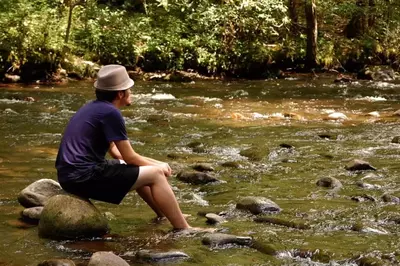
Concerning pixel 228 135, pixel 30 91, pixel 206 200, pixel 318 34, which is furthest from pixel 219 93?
pixel 206 200

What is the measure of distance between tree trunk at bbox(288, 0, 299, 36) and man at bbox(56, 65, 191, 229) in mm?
17578

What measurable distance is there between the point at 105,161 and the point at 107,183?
232mm

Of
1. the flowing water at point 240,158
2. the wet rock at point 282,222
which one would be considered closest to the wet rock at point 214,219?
the flowing water at point 240,158

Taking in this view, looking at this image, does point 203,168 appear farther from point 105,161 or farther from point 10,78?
point 10,78

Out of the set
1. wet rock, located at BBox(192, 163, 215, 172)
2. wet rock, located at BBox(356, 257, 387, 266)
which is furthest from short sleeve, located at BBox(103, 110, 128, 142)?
wet rock, located at BBox(192, 163, 215, 172)

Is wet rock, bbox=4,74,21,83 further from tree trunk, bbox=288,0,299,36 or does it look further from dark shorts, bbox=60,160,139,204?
dark shorts, bbox=60,160,139,204

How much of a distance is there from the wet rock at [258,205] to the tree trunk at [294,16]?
1675 centimetres

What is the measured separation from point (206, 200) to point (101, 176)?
165 cm

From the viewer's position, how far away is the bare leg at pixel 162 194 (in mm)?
5109

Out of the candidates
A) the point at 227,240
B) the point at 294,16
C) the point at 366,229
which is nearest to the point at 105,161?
the point at 227,240

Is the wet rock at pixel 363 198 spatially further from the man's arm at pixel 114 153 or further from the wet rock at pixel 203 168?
the man's arm at pixel 114 153

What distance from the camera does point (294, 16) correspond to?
22.7 metres

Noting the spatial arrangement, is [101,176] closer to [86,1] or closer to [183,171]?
[183,171]

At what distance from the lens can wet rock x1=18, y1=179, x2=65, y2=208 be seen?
18.5 feet
